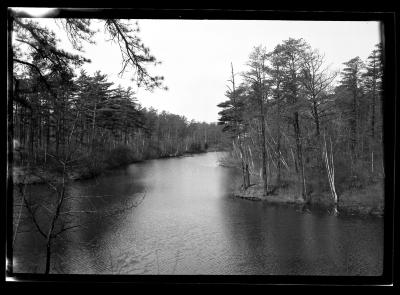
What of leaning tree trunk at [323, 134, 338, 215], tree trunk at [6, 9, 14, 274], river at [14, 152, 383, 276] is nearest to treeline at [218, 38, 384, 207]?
leaning tree trunk at [323, 134, 338, 215]

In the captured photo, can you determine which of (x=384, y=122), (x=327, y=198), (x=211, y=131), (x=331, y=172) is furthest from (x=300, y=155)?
(x=384, y=122)

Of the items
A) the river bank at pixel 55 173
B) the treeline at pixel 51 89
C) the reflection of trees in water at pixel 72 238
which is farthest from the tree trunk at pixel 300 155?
the treeline at pixel 51 89

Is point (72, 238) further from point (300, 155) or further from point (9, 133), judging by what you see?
point (300, 155)

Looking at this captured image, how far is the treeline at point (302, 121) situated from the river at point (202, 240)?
174 centimetres

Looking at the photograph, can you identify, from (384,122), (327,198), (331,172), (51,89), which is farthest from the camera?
(327,198)

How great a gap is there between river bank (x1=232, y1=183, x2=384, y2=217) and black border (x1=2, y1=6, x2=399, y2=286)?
831 cm

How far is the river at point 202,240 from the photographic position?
7.20 m

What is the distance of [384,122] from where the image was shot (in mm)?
1117

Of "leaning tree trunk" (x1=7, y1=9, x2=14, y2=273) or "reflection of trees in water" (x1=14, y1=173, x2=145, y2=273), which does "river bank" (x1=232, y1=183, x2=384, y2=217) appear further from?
"leaning tree trunk" (x1=7, y1=9, x2=14, y2=273)

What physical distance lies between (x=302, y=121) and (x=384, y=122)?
11.9m

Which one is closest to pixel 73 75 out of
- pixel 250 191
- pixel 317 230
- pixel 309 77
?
pixel 317 230

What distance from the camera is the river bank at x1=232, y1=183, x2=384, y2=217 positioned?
981 centimetres

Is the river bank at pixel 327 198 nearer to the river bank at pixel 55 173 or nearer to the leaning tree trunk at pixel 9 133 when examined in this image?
the river bank at pixel 55 173
